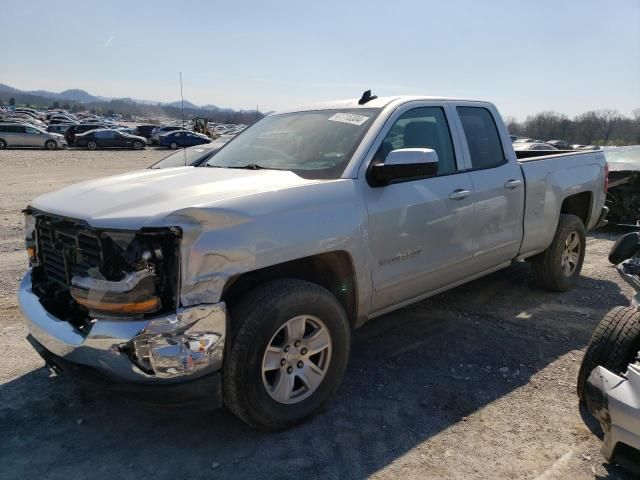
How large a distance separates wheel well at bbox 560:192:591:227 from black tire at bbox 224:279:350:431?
150 inches

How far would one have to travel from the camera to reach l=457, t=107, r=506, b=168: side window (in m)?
4.32

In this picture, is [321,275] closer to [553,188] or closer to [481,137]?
[481,137]

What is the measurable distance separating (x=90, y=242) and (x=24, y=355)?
1.91 metres

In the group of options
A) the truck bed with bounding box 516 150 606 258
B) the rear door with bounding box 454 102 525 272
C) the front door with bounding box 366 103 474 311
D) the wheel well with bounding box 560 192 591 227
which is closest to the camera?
the front door with bounding box 366 103 474 311

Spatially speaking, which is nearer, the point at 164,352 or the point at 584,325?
the point at 164,352

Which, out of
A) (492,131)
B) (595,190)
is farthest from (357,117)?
(595,190)

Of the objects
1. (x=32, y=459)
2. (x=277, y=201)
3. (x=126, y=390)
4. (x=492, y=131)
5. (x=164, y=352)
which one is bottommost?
(x=32, y=459)

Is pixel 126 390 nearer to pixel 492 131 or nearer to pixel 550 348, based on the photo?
pixel 550 348

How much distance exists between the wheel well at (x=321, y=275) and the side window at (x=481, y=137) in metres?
1.64

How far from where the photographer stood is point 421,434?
10.0 feet

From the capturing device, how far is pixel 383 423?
317 centimetres

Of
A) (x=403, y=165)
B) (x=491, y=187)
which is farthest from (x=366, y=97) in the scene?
(x=491, y=187)

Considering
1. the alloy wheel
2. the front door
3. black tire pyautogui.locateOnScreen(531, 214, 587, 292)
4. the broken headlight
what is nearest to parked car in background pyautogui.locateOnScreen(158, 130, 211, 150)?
black tire pyautogui.locateOnScreen(531, 214, 587, 292)

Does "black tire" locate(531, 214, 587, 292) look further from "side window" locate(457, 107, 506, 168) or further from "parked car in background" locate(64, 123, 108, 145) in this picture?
"parked car in background" locate(64, 123, 108, 145)
